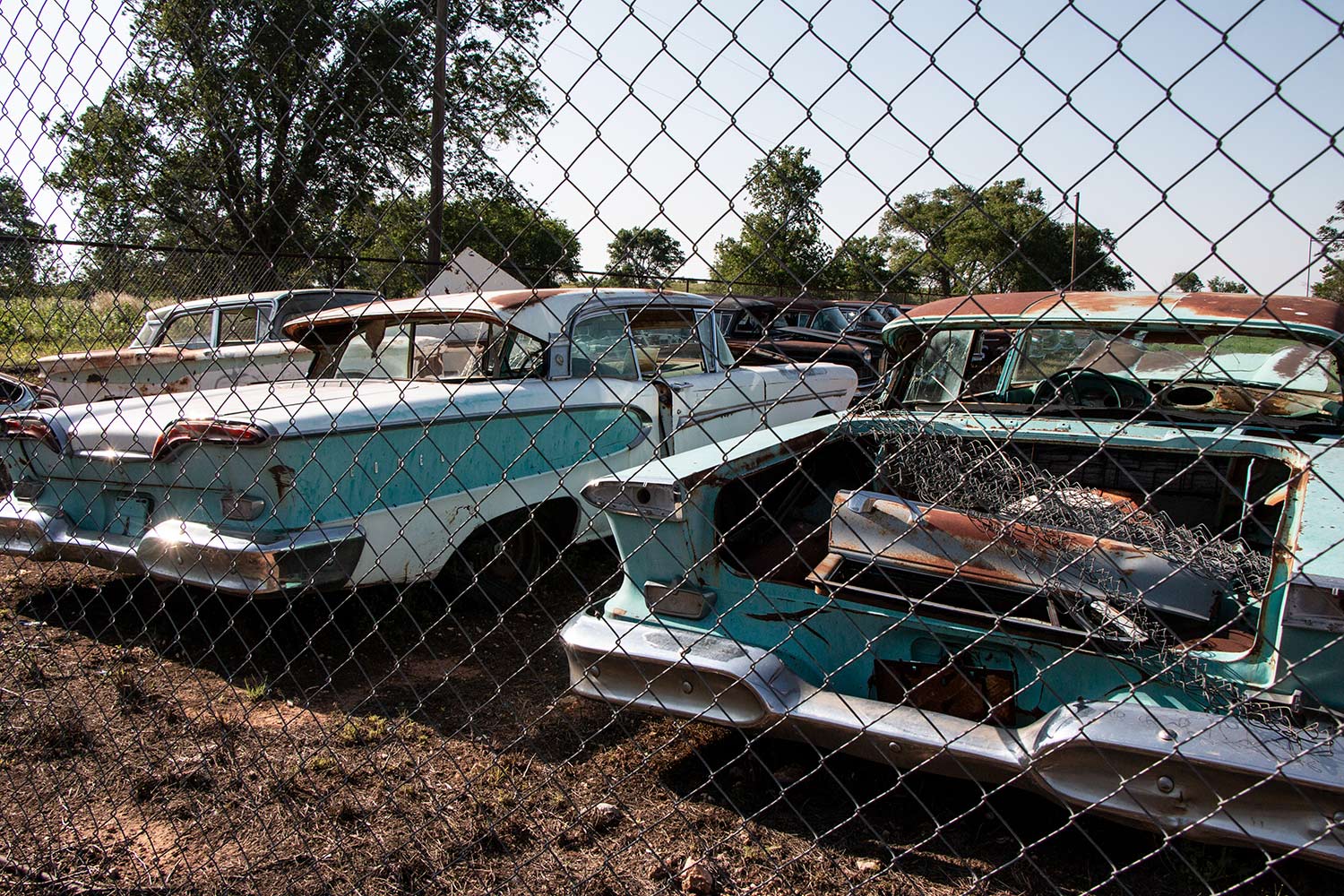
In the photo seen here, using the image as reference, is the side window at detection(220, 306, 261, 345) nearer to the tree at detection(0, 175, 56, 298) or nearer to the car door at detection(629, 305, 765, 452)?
the car door at detection(629, 305, 765, 452)

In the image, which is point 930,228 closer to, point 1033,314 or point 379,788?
point 1033,314

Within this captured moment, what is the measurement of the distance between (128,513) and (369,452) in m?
1.20

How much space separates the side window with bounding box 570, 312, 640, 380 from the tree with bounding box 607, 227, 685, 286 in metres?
2.94

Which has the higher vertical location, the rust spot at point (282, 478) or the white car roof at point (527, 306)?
the white car roof at point (527, 306)

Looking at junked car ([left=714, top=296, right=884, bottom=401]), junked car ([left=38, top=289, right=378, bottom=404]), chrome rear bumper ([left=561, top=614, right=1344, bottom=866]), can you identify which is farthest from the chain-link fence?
junked car ([left=714, top=296, right=884, bottom=401])

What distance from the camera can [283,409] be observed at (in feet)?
11.8

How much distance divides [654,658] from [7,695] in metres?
2.62

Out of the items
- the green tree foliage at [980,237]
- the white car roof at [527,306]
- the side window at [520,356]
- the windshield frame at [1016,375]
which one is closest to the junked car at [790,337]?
the white car roof at [527,306]

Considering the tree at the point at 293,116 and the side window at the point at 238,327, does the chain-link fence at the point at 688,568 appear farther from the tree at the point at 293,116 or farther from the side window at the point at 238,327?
the side window at the point at 238,327

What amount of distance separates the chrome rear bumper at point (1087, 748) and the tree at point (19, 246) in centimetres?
220

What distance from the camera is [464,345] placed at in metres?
4.64

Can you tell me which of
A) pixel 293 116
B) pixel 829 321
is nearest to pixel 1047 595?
pixel 293 116

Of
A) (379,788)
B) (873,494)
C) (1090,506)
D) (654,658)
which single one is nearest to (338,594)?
(379,788)

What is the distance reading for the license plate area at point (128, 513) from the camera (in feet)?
12.5
